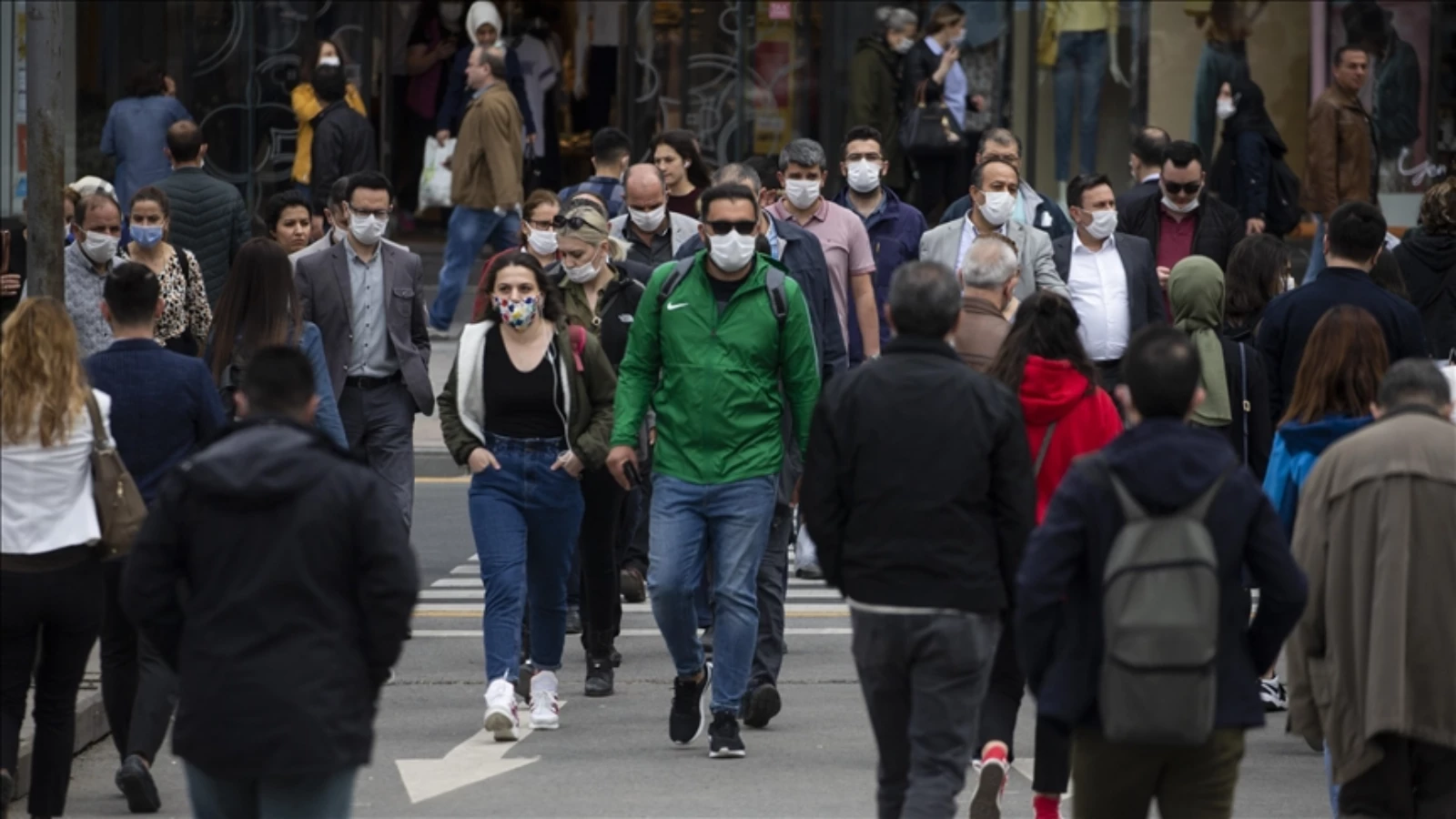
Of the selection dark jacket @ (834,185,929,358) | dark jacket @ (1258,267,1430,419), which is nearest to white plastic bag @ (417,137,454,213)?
dark jacket @ (834,185,929,358)

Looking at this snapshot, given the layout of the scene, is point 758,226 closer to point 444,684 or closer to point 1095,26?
point 444,684

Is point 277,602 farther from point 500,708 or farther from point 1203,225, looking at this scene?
point 1203,225

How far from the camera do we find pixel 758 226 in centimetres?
938

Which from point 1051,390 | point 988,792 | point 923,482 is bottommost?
point 988,792

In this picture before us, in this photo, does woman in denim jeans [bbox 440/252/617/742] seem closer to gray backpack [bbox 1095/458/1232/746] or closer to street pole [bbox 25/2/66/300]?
street pole [bbox 25/2/66/300]

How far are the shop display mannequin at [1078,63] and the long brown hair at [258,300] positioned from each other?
13457 millimetres

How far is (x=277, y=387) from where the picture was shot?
5.48m

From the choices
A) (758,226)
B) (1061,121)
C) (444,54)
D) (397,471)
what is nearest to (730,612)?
(758,226)

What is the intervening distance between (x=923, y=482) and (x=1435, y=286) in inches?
200

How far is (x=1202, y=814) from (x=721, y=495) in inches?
116

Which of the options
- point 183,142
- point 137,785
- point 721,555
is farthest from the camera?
point 183,142

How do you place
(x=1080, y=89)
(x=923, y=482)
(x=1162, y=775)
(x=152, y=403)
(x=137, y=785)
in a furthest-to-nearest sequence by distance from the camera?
(x=1080, y=89) → (x=137, y=785) → (x=152, y=403) → (x=923, y=482) → (x=1162, y=775)

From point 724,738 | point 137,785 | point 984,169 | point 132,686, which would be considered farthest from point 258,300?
point 984,169

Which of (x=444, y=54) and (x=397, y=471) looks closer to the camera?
(x=397, y=471)
